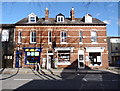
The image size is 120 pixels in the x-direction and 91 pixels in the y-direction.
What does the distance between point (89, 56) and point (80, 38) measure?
129 inches

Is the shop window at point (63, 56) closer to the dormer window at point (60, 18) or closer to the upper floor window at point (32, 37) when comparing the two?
the upper floor window at point (32, 37)

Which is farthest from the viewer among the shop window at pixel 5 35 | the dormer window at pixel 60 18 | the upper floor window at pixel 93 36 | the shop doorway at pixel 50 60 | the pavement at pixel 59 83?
the dormer window at pixel 60 18

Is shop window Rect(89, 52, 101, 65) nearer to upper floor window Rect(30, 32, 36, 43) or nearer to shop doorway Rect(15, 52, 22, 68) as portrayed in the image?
upper floor window Rect(30, 32, 36, 43)

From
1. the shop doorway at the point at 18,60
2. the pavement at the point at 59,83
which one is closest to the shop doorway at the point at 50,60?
the shop doorway at the point at 18,60

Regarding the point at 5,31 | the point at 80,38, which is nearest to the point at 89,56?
the point at 80,38

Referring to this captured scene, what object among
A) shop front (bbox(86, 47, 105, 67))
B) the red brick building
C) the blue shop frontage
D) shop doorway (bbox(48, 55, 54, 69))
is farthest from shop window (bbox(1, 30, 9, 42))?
shop front (bbox(86, 47, 105, 67))

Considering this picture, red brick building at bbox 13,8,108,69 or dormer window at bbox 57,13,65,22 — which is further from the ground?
dormer window at bbox 57,13,65,22

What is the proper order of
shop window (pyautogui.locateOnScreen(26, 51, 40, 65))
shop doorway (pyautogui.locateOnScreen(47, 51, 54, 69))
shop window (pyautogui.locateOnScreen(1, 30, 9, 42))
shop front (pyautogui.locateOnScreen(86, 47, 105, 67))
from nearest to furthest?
shop front (pyautogui.locateOnScreen(86, 47, 105, 67)) → shop doorway (pyautogui.locateOnScreen(47, 51, 54, 69)) → shop window (pyautogui.locateOnScreen(26, 51, 40, 65)) → shop window (pyautogui.locateOnScreen(1, 30, 9, 42))

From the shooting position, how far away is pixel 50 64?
20531mm

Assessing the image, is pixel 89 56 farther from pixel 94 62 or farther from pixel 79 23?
pixel 79 23

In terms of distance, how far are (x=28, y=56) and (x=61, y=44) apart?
5.70m

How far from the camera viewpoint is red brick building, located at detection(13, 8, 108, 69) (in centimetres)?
2028

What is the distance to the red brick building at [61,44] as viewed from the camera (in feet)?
66.5

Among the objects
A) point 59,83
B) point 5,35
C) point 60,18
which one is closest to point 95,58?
point 60,18
